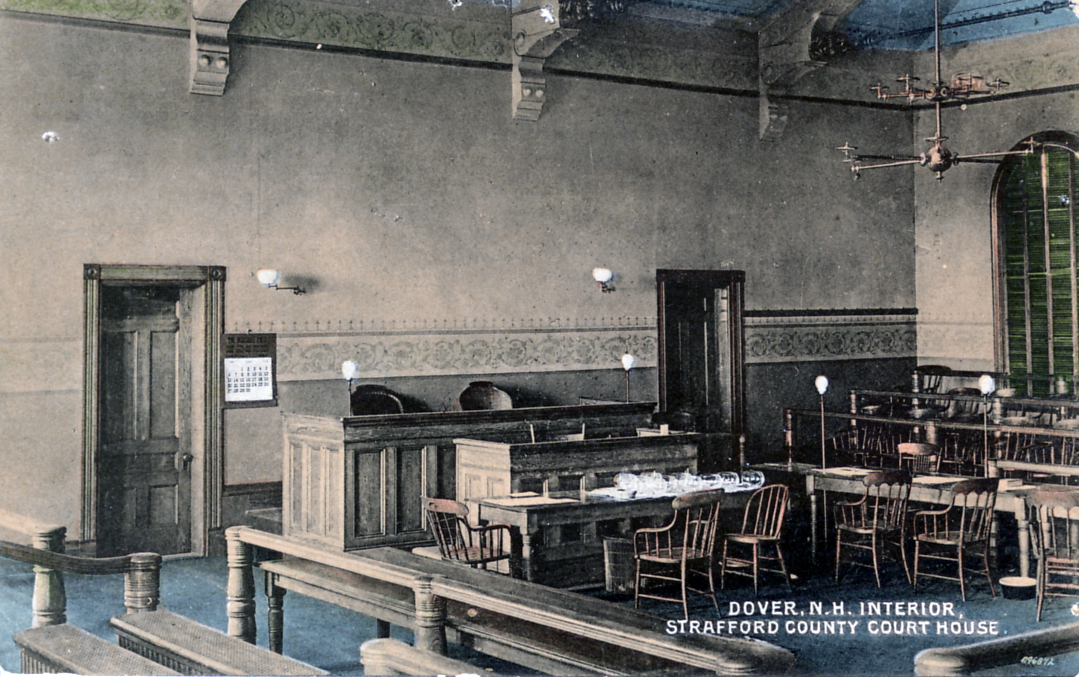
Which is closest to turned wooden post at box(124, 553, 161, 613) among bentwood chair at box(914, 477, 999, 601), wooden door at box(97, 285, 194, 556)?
wooden door at box(97, 285, 194, 556)

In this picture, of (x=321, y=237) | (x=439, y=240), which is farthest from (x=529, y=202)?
(x=321, y=237)

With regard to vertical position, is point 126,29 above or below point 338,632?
above

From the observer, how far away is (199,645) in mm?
4348

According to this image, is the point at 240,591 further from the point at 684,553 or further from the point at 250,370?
the point at 250,370

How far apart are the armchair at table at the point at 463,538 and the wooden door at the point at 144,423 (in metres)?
3.07

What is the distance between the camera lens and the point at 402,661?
11.7ft

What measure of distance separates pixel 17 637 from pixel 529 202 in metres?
7.09

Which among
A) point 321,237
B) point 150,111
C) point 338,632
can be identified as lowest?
point 338,632

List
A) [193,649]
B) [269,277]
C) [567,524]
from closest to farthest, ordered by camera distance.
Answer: [193,649]
[567,524]
[269,277]

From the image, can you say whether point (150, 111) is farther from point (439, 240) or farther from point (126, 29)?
point (439, 240)

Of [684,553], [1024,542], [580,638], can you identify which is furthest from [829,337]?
[580,638]

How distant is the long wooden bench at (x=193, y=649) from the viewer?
4.09 m

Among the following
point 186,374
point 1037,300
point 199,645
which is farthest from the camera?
point 1037,300

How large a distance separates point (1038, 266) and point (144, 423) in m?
9.19
